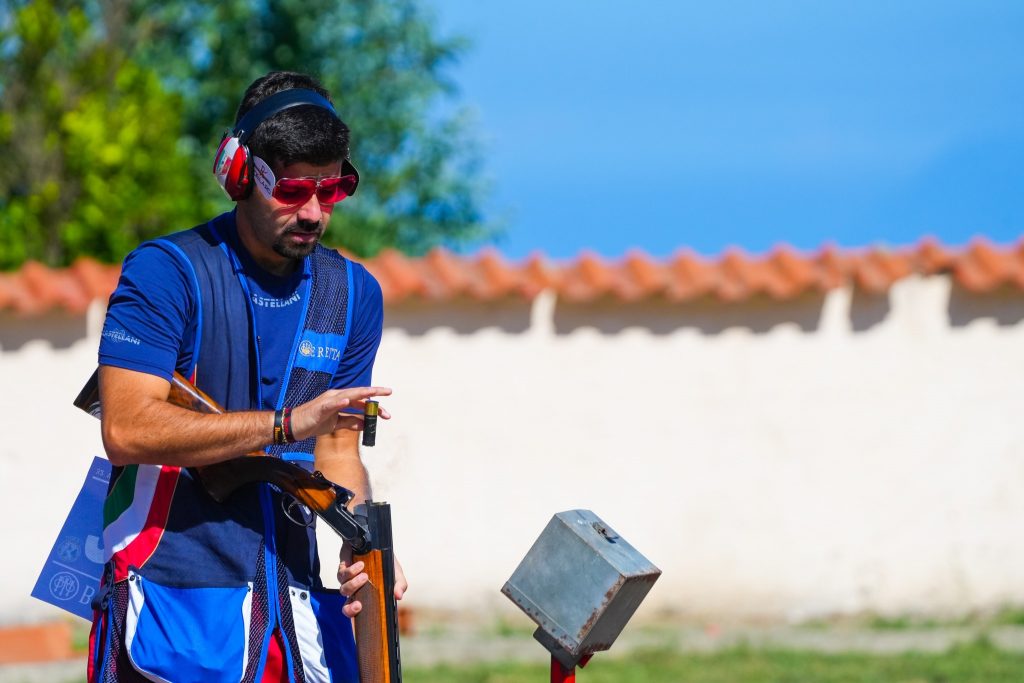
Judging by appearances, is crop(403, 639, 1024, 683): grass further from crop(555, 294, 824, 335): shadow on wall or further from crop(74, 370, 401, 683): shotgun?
crop(74, 370, 401, 683): shotgun

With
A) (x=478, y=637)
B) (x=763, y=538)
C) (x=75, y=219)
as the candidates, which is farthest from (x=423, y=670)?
(x=75, y=219)

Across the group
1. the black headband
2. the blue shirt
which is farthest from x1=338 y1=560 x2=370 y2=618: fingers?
the black headband

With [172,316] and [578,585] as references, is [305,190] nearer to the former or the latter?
[172,316]

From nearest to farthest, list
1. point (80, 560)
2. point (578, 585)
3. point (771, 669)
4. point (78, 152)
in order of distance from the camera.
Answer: point (578, 585)
point (80, 560)
point (771, 669)
point (78, 152)

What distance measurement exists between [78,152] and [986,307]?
10.1 meters

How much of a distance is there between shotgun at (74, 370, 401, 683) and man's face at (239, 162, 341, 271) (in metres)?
0.38

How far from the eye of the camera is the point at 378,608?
322 centimetres

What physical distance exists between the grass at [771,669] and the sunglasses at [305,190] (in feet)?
15.5

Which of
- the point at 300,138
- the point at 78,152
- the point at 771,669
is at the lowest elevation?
the point at 771,669

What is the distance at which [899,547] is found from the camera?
10000mm

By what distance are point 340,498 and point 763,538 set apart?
23.5 ft

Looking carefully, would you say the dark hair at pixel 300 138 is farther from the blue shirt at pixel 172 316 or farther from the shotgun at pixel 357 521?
the shotgun at pixel 357 521

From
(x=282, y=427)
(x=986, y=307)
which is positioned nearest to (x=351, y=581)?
(x=282, y=427)

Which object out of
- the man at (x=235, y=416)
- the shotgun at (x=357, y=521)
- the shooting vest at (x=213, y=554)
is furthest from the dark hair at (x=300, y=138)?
the shotgun at (x=357, y=521)
